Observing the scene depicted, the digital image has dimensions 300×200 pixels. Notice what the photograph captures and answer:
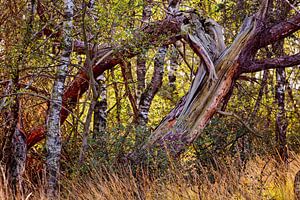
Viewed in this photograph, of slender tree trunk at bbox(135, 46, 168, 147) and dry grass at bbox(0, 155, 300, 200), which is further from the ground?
slender tree trunk at bbox(135, 46, 168, 147)

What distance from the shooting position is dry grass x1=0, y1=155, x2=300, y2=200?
5.03 m

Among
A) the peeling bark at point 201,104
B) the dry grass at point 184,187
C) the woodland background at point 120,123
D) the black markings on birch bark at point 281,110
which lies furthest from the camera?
the black markings on birch bark at point 281,110

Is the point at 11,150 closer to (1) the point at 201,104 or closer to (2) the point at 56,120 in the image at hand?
(2) the point at 56,120

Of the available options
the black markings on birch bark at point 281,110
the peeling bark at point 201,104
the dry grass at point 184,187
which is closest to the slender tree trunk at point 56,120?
the dry grass at point 184,187

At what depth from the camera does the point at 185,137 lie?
7.52 metres

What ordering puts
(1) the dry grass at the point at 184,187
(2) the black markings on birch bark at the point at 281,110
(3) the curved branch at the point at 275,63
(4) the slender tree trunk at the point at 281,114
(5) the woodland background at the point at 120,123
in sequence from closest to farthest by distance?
(1) the dry grass at the point at 184,187 < (5) the woodland background at the point at 120,123 < (3) the curved branch at the point at 275,63 < (2) the black markings on birch bark at the point at 281,110 < (4) the slender tree trunk at the point at 281,114

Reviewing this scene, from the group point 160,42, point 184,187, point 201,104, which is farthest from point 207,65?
point 184,187

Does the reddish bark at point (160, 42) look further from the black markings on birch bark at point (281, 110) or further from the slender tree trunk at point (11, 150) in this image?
the black markings on birch bark at point (281, 110)

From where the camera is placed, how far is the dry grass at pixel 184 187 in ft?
16.5

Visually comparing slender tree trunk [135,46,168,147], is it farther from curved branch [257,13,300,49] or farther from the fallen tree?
curved branch [257,13,300,49]

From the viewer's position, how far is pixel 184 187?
17.2 ft

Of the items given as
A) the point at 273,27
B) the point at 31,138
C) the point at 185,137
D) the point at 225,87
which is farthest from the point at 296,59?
the point at 31,138

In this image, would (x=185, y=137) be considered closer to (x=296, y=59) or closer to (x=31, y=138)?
(x=296, y=59)

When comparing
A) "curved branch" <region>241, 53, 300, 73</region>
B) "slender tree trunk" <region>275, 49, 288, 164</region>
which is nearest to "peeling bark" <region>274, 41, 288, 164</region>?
"slender tree trunk" <region>275, 49, 288, 164</region>
